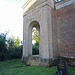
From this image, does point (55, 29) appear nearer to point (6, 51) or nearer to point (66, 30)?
point (66, 30)

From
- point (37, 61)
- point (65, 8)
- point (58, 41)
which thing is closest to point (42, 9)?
point (65, 8)

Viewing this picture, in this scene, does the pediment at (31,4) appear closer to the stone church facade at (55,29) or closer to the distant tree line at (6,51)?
the stone church facade at (55,29)

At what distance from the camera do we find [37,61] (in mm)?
7426

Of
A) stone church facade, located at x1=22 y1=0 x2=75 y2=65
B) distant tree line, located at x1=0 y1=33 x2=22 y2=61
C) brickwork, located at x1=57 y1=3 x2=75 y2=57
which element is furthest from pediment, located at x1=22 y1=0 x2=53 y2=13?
distant tree line, located at x1=0 y1=33 x2=22 y2=61

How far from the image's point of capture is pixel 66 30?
7.10 m

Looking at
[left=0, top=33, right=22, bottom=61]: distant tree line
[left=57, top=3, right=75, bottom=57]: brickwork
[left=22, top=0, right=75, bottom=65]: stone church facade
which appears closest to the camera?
[left=57, top=3, right=75, bottom=57]: brickwork

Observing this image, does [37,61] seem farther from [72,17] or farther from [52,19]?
[72,17]

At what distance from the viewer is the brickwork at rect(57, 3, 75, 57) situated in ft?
21.9

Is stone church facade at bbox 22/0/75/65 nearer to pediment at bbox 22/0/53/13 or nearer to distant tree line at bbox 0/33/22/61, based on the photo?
pediment at bbox 22/0/53/13

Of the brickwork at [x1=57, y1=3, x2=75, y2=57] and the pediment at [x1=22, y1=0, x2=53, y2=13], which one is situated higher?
the pediment at [x1=22, y1=0, x2=53, y2=13]

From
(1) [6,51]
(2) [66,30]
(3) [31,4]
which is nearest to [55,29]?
(2) [66,30]

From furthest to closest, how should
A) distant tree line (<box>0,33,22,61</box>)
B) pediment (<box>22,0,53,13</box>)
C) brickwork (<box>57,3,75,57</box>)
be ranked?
distant tree line (<box>0,33,22,61</box>) < pediment (<box>22,0,53,13</box>) < brickwork (<box>57,3,75,57</box>)

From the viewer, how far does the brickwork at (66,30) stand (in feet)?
21.9

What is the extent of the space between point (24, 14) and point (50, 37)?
17.0 feet
